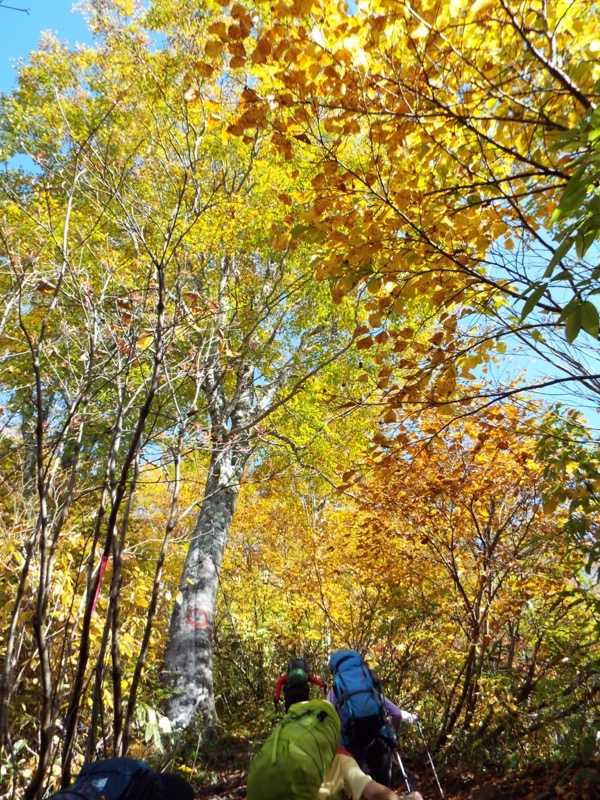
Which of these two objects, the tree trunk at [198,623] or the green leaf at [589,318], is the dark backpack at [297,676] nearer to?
the tree trunk at [198,623]

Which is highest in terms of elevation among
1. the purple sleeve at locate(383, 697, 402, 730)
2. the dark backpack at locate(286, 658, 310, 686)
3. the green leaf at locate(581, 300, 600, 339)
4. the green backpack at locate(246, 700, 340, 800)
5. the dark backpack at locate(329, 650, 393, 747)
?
the green leaf at locate(581, 300, 600, 339)

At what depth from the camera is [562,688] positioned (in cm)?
430

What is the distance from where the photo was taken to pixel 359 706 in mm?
3266

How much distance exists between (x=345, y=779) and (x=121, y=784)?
3.37ft

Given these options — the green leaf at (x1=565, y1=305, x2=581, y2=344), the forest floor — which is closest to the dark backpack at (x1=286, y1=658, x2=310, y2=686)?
the forest floor

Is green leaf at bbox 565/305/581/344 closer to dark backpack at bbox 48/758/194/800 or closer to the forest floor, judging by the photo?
dark backpack at bbox 48/758/194/800

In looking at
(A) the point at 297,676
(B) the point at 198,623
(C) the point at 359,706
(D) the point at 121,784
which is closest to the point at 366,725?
(C) the point at 359,706

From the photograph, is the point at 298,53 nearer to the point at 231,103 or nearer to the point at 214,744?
the point at 231,103

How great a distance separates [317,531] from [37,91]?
1039 centimetres

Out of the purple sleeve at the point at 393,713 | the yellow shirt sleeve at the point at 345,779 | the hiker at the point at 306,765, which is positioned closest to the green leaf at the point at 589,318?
the hiker at the point at 306,765

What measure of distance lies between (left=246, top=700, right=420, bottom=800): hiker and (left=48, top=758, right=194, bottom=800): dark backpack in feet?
0.94

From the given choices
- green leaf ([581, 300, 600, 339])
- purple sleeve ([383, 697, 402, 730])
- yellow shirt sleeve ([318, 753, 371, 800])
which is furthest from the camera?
purple sleeve ([383, 697, 402, 730])

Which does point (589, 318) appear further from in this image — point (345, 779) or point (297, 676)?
point (297, 676)

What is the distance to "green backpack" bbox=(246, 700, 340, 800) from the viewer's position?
166 cm
